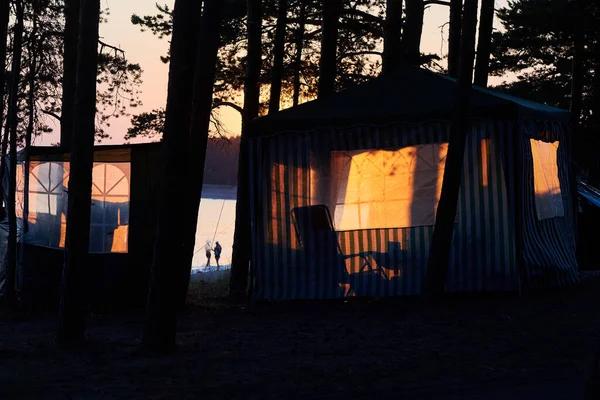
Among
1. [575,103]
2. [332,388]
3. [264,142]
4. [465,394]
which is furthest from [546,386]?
[575,103]

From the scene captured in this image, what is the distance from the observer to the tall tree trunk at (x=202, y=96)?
13859 mm

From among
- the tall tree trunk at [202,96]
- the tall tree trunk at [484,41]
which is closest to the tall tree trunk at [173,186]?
the tall tree trunk at [202,96]

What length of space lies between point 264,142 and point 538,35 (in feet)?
78.7

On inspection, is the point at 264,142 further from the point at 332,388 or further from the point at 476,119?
the point at 332,388

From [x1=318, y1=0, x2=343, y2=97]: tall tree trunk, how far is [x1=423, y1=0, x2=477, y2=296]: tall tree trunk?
4655 millimetres

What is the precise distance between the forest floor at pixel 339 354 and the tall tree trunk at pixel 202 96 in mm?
1950

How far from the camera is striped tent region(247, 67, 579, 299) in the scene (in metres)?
13.2

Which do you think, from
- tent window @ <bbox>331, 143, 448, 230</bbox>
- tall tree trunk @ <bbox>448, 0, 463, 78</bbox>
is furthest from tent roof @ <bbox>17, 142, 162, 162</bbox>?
tall tree trunk @ <bbox>448, 0, 463, 78</bbox>

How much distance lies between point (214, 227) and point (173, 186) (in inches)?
2586

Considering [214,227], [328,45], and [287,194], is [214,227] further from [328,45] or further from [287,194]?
[287,194]

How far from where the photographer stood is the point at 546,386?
7578mm

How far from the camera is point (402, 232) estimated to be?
1365 cm

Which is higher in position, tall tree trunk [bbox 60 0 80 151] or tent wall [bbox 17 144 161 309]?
tall tree trunk [bbox 60 0 80 151]

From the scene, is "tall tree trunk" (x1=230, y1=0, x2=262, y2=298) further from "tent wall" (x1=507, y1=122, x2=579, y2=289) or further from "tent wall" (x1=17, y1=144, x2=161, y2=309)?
"tent wall" (x1=507, y1=122, x2=579, y2=289)
